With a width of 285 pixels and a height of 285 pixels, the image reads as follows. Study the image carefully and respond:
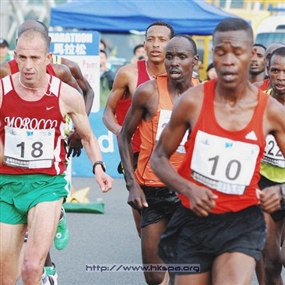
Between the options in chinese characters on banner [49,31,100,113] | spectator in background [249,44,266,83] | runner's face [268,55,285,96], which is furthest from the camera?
chinese characters on banner [49,31,100,113]

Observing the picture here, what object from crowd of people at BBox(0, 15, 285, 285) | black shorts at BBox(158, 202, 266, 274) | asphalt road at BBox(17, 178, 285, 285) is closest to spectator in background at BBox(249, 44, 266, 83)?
crowd of people at BBox(0, 15, 285, 285)

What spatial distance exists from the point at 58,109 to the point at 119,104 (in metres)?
2.14

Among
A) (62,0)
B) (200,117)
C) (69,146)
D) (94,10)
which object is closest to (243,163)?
(200,117)

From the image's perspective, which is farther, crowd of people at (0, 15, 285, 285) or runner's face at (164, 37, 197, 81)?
runner's face at (164, 37, 197, 81)

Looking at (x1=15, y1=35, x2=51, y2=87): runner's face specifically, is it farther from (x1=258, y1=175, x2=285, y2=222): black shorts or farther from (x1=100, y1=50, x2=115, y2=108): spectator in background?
(x1=100, y1=50, x2=115, y2=108): spectator in background

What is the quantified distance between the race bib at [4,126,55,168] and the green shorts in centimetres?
10

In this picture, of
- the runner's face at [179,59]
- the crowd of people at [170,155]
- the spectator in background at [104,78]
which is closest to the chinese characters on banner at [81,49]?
the spectator in background at [104,78]

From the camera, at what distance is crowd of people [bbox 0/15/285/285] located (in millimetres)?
5988

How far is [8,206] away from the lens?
726 centimetres

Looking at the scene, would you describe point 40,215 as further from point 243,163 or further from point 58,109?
point 243,163

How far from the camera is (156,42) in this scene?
919 centimetres

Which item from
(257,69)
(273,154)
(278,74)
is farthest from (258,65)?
(273,154)

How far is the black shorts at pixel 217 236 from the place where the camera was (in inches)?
238

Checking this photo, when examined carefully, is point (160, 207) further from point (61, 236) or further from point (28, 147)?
point (61, 236)
